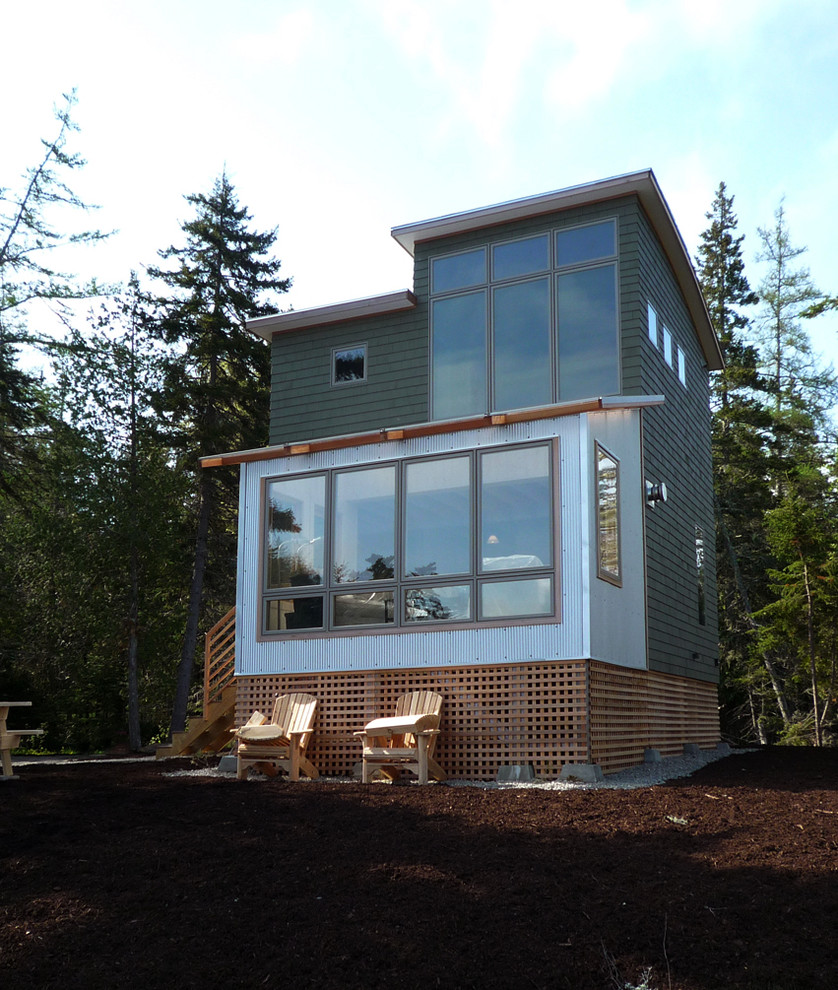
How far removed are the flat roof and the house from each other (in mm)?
33

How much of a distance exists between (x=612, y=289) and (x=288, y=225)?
1230cm

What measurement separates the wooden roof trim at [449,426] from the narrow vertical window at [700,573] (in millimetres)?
4797

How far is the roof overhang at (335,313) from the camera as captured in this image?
12.6 m

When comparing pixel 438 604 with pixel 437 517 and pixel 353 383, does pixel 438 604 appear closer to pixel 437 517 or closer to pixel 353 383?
pixel 437 517

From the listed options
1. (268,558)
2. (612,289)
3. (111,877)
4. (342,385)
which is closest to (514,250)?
(612,289)

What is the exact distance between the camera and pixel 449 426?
9836mm

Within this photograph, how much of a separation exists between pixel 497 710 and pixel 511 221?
6.55 m

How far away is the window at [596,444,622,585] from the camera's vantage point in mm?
9492

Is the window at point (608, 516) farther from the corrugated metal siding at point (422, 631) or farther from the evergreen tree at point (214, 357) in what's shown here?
the evergreen tree at point (214, 357)

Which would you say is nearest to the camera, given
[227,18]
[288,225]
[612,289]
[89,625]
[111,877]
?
[111,877]

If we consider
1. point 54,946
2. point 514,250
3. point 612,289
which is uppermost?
point 514,250

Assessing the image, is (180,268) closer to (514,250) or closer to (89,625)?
(89,625)

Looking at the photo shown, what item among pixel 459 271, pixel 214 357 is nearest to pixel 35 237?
pixel 214 357

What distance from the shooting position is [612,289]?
11.6m
